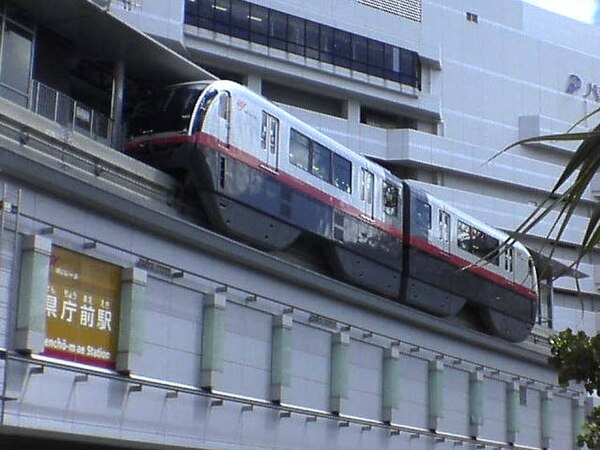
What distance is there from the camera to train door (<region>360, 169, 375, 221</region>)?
82.3 feet

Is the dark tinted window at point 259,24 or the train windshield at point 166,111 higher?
the dark tinted window at point 259,24

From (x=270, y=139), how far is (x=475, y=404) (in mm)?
10430

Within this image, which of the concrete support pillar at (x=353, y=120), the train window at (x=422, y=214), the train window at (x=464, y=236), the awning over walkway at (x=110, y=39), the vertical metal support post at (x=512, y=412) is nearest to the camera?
the awning over walkway at (x=110, y=39)

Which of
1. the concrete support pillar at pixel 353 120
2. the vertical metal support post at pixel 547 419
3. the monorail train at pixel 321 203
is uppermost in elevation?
the concrete support pillar at pixel 353 120

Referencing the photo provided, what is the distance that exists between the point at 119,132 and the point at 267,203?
118 inches

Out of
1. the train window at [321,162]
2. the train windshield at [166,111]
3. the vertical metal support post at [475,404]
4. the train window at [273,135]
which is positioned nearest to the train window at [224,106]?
the train windshield at [166,111]

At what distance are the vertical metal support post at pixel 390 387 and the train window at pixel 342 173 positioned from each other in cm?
369

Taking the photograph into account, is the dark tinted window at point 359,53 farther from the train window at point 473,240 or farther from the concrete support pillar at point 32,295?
the concrete support pillar at point 32,295

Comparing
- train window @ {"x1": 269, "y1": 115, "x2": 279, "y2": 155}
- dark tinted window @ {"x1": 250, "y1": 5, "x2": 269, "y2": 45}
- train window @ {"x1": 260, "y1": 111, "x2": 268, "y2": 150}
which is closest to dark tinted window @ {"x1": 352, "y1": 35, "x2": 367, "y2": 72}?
dark tinted window @ {"x1": 250, "y1": 5, "x2": 269, "y2": 45}

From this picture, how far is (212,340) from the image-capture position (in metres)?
19.2

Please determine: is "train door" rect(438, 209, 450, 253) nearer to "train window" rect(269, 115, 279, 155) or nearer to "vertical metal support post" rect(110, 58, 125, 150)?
"train window" rect(269, 115, 279, 155)

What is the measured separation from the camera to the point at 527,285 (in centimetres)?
3341

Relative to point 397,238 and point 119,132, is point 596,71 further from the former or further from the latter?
point 119,132

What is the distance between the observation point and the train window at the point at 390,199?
26.3m
